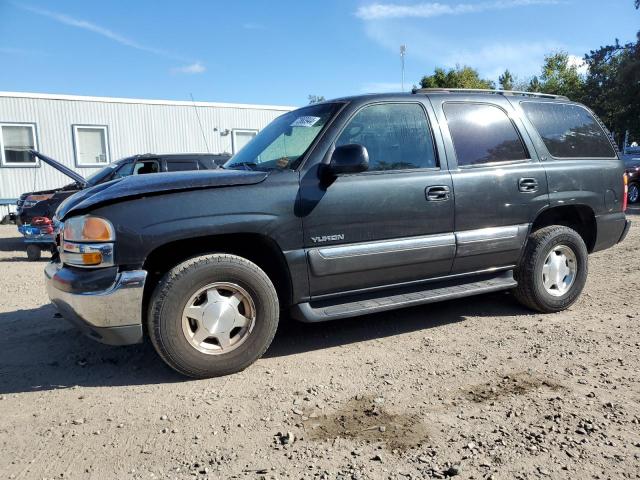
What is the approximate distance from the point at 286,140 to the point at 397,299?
5.03ft

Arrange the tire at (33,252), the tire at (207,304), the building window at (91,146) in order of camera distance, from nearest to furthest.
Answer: the tire at (207,304), the tire at (33,252), the building window at (91,146)

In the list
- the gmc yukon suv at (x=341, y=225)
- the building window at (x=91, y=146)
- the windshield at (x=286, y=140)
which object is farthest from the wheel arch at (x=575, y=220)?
the building window at (x=91, y=146)

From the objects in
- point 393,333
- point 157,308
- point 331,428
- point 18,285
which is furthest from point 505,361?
point 18,285

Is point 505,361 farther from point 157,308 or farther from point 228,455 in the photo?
point 157,308

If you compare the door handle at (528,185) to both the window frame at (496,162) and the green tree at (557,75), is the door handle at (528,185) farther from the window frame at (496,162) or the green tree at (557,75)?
the green tree at (557,75)

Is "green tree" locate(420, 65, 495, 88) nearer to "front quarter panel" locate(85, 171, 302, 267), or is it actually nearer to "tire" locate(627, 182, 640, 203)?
"tire" locate(627, 182, 640, 203)

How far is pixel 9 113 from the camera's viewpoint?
1386cm

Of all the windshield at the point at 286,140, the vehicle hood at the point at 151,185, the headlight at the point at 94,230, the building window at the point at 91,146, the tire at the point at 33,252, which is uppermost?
the building window at the point at 91,146

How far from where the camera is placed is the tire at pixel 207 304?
123 inches

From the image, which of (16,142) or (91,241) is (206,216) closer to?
(91,241)

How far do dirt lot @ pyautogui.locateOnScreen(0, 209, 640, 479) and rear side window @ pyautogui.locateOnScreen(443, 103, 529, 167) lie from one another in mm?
1462

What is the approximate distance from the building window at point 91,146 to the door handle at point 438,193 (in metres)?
13.5

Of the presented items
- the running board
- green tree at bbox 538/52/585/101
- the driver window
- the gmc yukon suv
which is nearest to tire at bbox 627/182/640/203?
the gmc yukon suv

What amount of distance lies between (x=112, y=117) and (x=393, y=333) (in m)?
13.5
